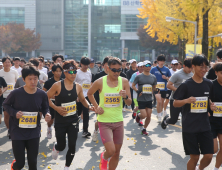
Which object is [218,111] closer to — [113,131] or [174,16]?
[113,131]

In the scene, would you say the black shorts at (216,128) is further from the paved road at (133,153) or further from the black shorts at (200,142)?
the paved road at (133,153)

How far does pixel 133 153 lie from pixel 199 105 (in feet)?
8.63

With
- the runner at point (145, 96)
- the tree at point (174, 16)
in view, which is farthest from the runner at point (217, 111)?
the tree at point (174, 16)

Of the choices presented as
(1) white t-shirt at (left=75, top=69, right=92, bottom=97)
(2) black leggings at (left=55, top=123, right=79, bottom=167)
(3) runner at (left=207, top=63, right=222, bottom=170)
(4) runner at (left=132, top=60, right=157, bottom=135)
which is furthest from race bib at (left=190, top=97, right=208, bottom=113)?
(1) white t-shirt at (left=75, top=69, right=92, bottom=97)

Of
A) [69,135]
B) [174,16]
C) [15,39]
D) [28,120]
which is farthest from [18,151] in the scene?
[15,39]

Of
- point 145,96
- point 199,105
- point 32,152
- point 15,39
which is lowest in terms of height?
point 32,152

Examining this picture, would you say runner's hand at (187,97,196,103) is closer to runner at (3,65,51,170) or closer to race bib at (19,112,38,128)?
runner at (3,65,51,170)

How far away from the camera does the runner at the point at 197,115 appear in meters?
4.19

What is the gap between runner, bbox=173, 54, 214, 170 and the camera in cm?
419

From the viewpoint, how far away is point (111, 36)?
238ft

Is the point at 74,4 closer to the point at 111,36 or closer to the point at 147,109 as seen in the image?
the point at 111,36

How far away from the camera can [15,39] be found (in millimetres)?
72938

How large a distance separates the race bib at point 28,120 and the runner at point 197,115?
6.47 feet

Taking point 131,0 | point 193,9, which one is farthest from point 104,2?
point 193,9
